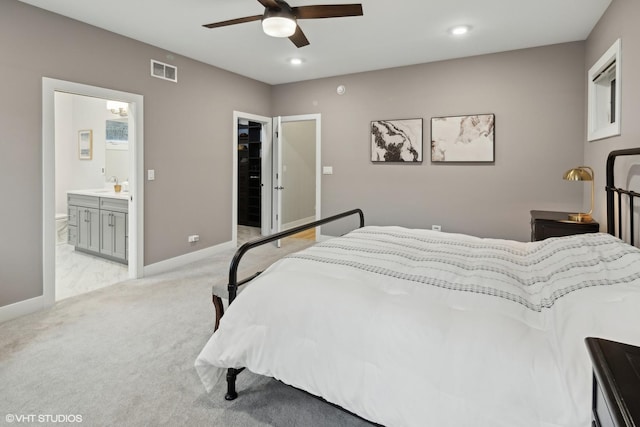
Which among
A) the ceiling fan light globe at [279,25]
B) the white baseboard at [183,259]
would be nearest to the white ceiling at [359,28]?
the ceiling fan light globe at [279,25]

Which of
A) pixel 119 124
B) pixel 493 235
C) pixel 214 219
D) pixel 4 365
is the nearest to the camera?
pixel 4 365

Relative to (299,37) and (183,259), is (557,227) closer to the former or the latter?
(299,37)

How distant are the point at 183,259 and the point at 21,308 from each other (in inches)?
70.4

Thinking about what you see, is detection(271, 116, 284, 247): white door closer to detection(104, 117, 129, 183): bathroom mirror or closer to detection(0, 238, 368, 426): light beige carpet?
detection(104, 117, 129, 183): bathroom mirror

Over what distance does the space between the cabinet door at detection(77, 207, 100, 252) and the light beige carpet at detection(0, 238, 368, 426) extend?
62.6 inches

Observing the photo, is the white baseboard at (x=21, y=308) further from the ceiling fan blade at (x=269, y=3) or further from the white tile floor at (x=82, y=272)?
the ceiling fan blade at (x=269, y=3)

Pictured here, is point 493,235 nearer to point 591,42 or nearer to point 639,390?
point 591,42

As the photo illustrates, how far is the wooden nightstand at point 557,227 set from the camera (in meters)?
3.07

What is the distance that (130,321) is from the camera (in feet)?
9.64

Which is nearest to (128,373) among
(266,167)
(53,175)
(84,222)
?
(53,175)

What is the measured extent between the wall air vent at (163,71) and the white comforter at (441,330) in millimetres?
3374

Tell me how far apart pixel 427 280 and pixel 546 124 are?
11.4ft

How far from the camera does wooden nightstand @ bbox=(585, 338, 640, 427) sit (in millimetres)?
599

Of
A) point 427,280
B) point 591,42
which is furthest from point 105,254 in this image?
point 591,42
